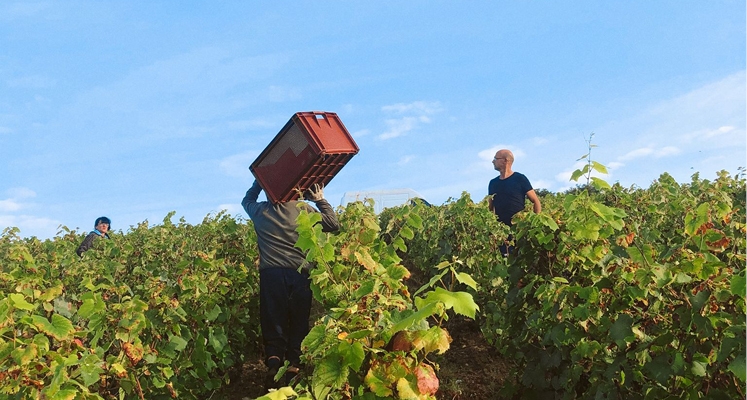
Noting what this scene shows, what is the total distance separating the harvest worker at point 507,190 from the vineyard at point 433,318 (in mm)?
1462

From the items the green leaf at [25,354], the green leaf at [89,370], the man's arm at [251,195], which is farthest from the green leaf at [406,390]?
the man's arm at [251,195]

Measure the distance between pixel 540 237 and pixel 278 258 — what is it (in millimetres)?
2114

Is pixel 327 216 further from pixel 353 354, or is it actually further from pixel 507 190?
pixel 353 354

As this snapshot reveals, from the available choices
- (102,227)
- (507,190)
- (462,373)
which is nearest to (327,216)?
(462,373)

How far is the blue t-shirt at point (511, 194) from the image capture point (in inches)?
276

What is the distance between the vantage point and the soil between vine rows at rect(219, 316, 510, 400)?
16.9 ft

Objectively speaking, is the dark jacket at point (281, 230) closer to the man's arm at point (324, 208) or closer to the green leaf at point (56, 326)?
the man's arm at point (324, 208)

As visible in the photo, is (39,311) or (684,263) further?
(39,311)

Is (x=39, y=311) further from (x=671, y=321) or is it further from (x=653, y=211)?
(x=653, y=211)

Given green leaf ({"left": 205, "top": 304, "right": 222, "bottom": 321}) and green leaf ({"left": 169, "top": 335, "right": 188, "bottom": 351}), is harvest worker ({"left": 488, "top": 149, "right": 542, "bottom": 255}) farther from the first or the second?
green leaf ({"left": 169, "top": 335, "right": 188, "bottom": 351})

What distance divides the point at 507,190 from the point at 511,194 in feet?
0.21

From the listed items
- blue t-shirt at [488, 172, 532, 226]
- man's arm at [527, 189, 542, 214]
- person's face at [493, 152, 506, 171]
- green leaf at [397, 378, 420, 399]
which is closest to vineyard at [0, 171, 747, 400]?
green leaf at [397, 378, 420, 399]

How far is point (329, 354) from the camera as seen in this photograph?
2.02 m

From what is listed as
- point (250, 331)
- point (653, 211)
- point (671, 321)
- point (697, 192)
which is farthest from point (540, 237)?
point (697, 192)
